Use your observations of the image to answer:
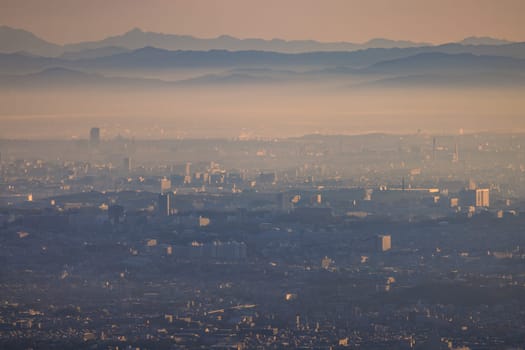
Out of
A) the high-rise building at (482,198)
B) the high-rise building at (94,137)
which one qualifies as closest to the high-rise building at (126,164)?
the high-rise building at (94,137)

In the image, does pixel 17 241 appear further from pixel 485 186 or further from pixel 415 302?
pixel 485 186

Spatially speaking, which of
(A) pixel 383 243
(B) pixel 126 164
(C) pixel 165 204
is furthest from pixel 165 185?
(A) pixel 383 243

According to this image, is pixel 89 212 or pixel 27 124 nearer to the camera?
→ pixel 89 212

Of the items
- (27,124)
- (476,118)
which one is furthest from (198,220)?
(476,118)

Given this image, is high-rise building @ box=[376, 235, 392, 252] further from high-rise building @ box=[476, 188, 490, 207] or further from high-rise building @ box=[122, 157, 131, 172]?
high-rise building @ box=[122, 157, 131, 172]

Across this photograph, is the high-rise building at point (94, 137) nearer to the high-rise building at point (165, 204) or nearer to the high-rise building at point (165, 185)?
the high-rise building at point (165, 185)

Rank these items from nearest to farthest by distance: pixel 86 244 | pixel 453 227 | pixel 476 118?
1. pixel 86 244
2. pixel 453 227
3. pixel 476 118
